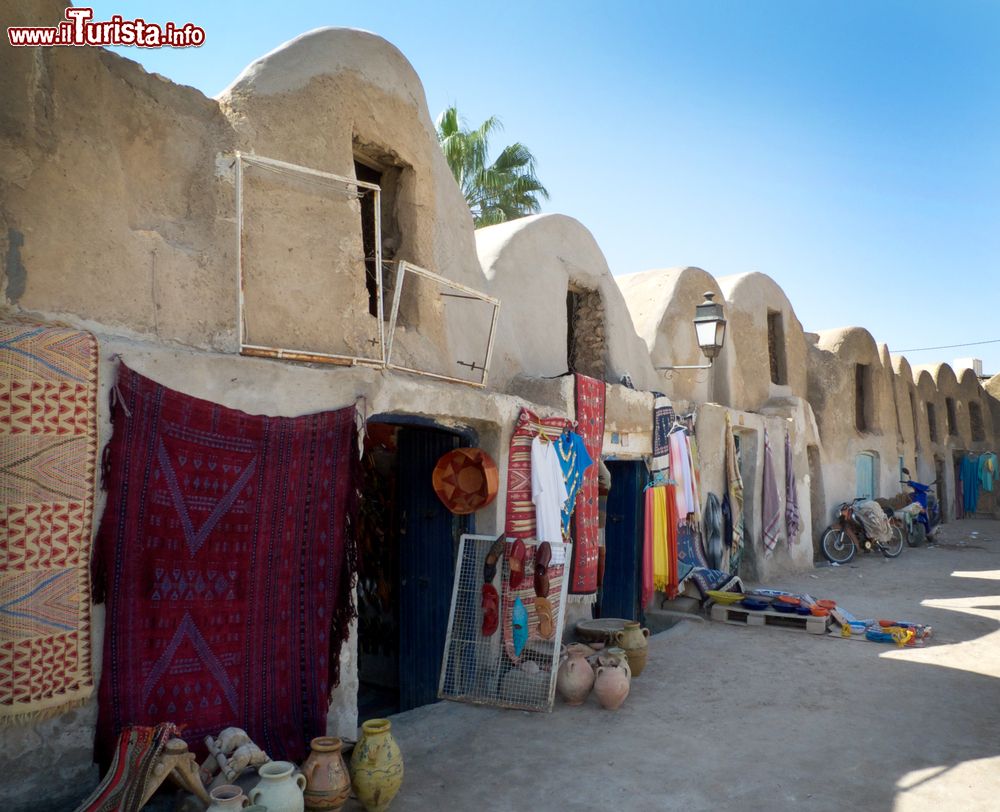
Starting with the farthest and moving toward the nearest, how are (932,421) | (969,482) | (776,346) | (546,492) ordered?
(969,482) → (932,421) → (776,346) → (546,492)

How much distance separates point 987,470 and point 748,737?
2493 centimetres

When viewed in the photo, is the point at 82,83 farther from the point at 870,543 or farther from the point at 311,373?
the point at 870,543

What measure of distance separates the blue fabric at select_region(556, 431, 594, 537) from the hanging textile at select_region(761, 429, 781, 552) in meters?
5.82

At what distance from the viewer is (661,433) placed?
945 cm

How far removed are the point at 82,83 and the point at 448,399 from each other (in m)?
2.98

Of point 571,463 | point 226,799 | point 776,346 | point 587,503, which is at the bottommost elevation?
point 226,799

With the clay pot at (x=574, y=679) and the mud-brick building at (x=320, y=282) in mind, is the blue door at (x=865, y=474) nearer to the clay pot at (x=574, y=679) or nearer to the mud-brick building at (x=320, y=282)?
the mud-brick building at (x=320, y=282)

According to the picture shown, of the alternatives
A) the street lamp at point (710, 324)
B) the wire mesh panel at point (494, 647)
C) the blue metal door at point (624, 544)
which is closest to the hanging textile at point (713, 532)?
the blue metal door at point (624, 544)

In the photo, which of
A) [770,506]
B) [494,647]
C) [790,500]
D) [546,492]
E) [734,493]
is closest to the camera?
[494,647]

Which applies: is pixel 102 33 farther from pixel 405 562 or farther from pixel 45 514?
pixel 405 562

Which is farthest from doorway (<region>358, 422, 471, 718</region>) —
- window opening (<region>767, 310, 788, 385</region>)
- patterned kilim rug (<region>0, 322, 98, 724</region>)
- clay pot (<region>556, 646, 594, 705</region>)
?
window opening (<region>767, 310, 788, 385</region>)

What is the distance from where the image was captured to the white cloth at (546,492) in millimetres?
6625

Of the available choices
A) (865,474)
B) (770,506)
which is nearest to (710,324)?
(770,506)

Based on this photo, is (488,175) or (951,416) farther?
(951,416)
